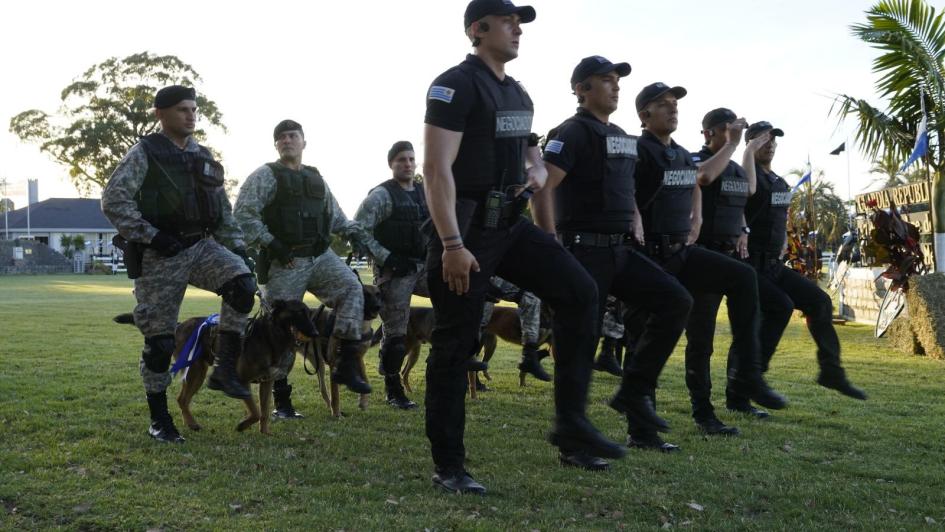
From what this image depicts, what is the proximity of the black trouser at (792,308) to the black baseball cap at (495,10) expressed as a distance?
3.48m

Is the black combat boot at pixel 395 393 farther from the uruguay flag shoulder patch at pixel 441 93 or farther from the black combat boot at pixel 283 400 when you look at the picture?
the uruguay flag shoulder patch at pixel 441 93

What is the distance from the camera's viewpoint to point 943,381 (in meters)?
10.3

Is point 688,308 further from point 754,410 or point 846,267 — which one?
point 846,267

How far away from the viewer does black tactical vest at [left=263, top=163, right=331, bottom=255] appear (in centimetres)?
737

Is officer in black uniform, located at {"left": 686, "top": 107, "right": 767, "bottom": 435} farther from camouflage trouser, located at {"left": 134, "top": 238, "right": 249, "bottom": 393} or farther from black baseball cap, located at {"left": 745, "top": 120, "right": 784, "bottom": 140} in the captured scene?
camouflage trouser, located at {"left": 134, "top": 238, "right": 249, "bottom": 393}

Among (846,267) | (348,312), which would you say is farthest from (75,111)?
(348,312)

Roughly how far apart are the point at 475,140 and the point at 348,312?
2.83 meters

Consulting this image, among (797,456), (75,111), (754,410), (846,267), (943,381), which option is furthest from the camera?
(75,111)

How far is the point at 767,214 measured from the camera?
7.96m

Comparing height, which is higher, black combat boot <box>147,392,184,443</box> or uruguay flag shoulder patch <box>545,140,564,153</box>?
uruguay flag shoulder patch <box>545,140,564,153</box>

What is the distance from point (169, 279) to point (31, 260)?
6558 centimetres

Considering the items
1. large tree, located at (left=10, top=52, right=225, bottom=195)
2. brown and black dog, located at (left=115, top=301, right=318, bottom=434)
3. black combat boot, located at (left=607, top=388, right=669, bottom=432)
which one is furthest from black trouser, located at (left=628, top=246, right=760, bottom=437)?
large tree, located at (left=10, top=52, right=225, bottom=195)

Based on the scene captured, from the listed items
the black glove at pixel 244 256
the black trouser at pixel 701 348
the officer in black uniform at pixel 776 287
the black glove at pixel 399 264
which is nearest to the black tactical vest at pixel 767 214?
the officer in black uniform at pixel 776 287

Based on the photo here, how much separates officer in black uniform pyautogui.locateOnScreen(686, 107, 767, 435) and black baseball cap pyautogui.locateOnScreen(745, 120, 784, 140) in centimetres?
11
